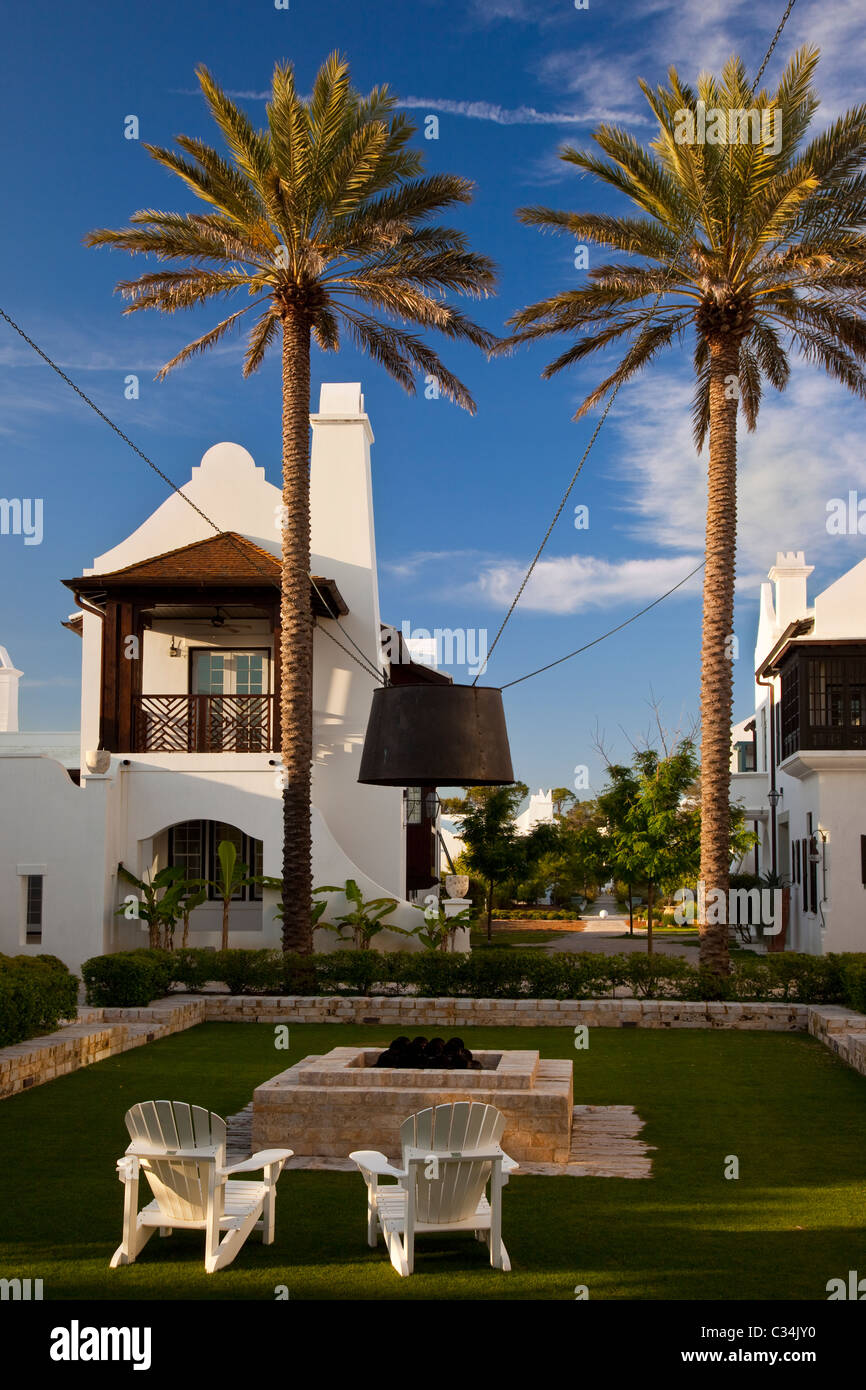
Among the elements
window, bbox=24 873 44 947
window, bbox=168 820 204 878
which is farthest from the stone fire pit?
window, bbox=168 820 204 878

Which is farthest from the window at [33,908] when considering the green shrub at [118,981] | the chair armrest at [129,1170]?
the chair armrest at [129,1170]

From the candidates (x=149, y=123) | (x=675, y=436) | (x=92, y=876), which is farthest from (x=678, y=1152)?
(x=149, y=123)

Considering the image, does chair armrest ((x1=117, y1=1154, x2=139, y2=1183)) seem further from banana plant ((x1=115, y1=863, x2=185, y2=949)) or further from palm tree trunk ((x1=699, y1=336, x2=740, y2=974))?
banana plant ((x1=115, y1=863, x2=185, y2=949))

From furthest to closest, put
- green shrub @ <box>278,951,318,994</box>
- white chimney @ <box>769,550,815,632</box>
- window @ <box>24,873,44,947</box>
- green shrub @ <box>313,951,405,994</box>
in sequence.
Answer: white chimney @ <box>769,550,815,632</box> < window @ <box>24,873,44,947</box> < green shrub @ <box>278,951,318,994</box> < green shrub @ <box>313,951,405,994</box>

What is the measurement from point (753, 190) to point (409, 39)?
4.93 metres

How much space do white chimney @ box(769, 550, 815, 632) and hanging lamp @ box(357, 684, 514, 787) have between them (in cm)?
2789

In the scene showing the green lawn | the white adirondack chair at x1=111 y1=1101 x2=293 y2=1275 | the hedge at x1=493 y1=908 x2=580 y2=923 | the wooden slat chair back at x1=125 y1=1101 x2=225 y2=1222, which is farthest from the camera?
the hedge at x1=493 y1=908 x2=580 y2=923

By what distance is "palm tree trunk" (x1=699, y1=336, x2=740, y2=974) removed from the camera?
1764 cm

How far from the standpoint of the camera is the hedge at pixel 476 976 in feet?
56.1

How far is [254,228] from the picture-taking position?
18797 millimetres

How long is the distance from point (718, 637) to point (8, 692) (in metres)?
26.8

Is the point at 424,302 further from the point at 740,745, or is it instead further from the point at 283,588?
the point at 740,745

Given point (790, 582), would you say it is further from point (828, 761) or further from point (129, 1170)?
point (129, 1170)

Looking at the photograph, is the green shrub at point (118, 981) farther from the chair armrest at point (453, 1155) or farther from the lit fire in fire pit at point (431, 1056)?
the chair armrest at point (453, 1155)
